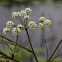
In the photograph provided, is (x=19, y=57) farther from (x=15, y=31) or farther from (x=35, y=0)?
(x=35, y=0)

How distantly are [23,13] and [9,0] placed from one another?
358 cm

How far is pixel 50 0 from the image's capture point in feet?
14.3

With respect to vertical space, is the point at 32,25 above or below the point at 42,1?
below

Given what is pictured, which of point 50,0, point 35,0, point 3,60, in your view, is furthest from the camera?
point 50,0

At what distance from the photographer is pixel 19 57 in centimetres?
23

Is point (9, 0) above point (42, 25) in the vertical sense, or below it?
above

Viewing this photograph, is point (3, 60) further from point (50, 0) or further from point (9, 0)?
point (50, 0)

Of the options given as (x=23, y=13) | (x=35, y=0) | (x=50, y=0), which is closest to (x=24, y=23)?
(x=23, y=13)

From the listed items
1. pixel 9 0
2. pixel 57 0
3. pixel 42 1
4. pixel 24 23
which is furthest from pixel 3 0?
pixel 24 23

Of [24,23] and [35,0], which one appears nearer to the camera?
[24,23]

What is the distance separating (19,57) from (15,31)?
50mm

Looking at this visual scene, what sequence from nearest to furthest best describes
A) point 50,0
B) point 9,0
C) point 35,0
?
point 9,0
point 35,0
point 50,0

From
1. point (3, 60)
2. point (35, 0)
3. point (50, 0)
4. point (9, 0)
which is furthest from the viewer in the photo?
point (50, 0)

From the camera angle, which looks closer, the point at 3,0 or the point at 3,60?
the point at 3,60
